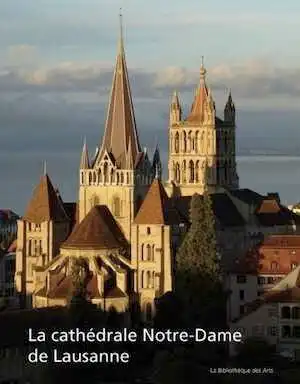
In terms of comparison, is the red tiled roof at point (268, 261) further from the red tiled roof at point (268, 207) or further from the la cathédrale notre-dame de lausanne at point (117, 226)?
the red tiled roof at point (268, 207)

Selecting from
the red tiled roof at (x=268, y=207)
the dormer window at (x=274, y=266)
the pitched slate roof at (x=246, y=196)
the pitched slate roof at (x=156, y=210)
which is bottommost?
the dormer window at (x=274, y=266)

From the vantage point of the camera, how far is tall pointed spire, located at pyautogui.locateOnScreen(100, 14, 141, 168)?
84863 millimetres

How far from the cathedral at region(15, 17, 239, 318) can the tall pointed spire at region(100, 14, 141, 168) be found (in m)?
0.07

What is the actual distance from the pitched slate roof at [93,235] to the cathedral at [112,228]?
0.20ft

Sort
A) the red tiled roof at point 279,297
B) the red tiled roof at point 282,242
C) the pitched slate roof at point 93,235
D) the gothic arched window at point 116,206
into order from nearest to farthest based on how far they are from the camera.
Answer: the red tiled roof at point 279,297 → the red tiled roof at point 282,242 → the pitched slate roof at point 93,235 → the gothic arched window at point 116,206

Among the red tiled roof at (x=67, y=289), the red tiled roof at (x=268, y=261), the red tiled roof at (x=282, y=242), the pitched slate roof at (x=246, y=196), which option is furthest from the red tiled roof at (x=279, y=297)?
the pitched slate roof at (x=246, y=196)

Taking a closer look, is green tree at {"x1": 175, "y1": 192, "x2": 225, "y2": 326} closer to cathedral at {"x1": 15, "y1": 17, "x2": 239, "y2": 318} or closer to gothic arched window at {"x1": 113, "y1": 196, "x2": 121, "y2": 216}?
cathedral at {"x1": 15, "y1": 17, "x2": 239, "y2": 318}

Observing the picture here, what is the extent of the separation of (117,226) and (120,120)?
812cm

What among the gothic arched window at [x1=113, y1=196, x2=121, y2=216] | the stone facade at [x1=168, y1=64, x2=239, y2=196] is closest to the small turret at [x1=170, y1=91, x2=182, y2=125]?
the stone facade at [x1=168, y1=64, x2=239, y2=196]

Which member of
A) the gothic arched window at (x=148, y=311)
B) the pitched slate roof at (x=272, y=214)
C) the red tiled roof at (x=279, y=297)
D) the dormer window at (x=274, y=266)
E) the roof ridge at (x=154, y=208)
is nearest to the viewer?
the red tiled roof at (x=279, y=297)

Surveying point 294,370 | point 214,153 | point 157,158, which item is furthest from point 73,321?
point 214,153

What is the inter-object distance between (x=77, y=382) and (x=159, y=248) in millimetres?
23983

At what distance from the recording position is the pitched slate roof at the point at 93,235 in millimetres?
77375

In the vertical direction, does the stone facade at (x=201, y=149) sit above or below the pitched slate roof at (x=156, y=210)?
above
